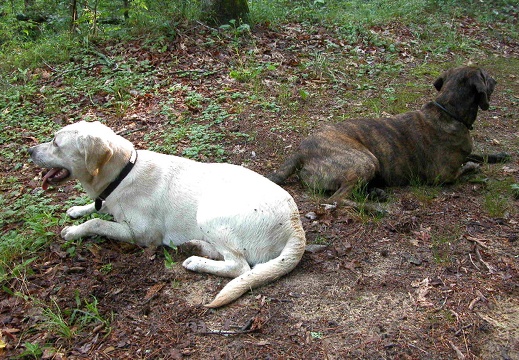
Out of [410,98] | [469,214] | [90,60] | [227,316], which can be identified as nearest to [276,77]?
[410,98]

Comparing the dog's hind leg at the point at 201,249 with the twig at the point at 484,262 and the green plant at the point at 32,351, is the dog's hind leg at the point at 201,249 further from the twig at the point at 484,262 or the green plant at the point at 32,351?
the twig at the point at 484,262

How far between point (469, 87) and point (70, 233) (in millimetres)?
4701

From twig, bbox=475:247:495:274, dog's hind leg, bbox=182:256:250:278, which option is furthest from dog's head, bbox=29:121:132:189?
twig, bbox=475:247:495:274

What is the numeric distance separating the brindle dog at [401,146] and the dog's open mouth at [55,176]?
215cm

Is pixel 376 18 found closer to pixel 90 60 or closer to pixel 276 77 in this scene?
pixel 276 77

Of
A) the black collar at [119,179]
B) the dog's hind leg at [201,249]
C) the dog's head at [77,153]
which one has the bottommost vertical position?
the dog's hind leg at [201,249]

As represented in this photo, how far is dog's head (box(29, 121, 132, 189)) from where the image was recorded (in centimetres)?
385

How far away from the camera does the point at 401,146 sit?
553 centimetres

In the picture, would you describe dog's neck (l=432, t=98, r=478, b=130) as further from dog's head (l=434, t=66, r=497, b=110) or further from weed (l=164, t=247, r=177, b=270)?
weed (l=164, t=247, r=177, b=270)

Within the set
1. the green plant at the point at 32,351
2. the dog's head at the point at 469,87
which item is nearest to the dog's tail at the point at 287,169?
the dog's head at the point at 469,87

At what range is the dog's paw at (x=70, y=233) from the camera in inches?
162

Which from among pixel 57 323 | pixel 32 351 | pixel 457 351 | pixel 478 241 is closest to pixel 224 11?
pixel 478 241

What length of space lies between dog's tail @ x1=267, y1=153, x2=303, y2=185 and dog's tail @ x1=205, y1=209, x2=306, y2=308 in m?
1.34

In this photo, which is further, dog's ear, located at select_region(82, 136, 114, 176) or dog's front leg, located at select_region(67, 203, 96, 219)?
dog's front leg, located at select_region(67, 203, 96, 219)
